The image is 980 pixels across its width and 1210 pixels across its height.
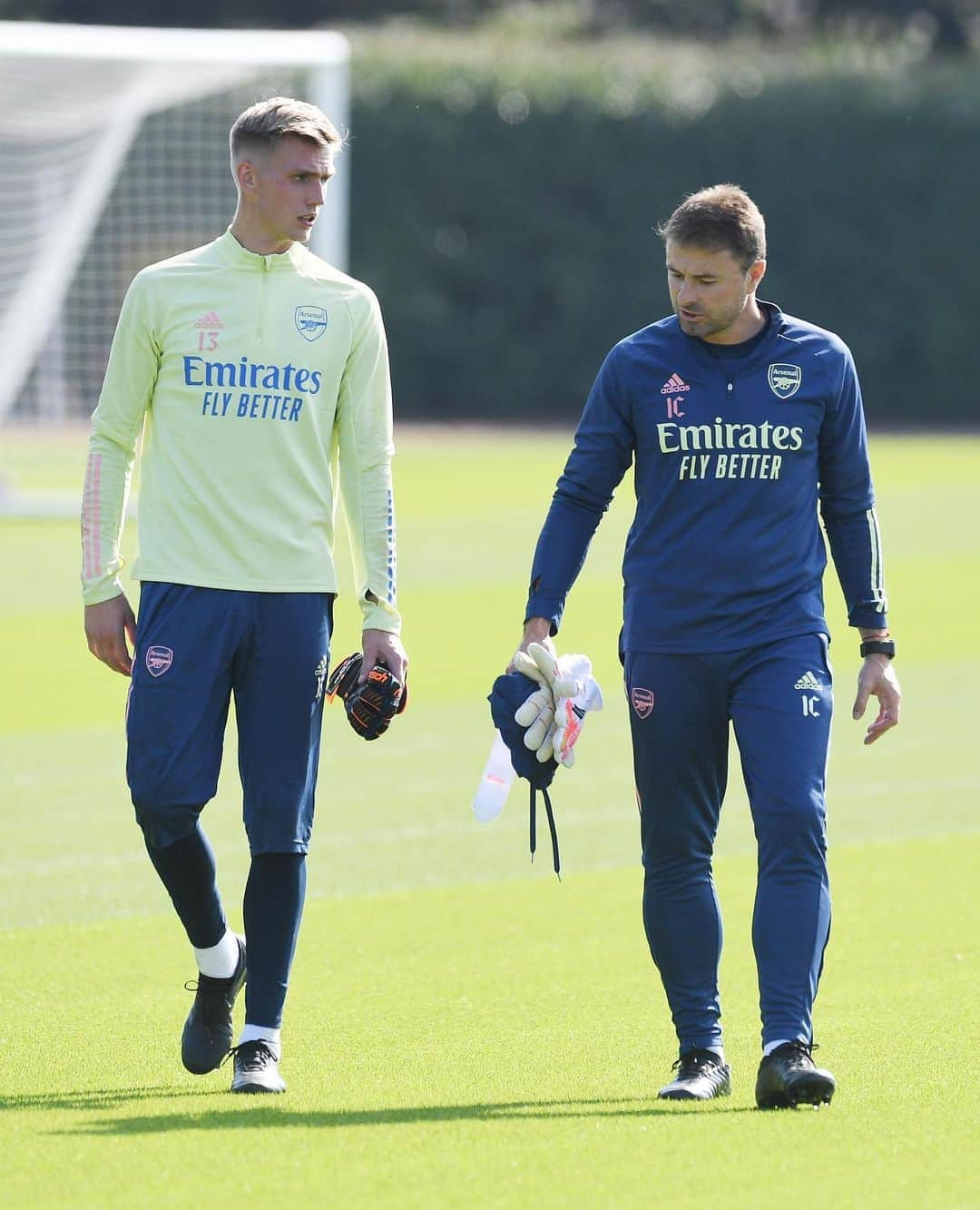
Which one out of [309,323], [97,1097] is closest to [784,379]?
[309,323]

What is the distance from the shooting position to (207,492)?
4.96 m

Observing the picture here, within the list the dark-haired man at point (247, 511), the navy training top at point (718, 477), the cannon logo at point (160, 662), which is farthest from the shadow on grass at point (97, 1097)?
the navy training top at point (718, 477)

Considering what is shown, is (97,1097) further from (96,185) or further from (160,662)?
(96,185)

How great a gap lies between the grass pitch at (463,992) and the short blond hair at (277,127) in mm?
2158

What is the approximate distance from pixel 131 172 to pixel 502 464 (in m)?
9.04

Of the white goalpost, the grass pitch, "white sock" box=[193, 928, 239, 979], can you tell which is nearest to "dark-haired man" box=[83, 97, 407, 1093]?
"white sock" box=[193, 928, 239, 979]

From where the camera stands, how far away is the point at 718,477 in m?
4.98

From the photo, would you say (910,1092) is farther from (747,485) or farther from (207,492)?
(207,492)

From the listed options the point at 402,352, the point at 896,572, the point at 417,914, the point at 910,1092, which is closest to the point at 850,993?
the point at 910,1092

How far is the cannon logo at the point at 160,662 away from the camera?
4906 millimetres

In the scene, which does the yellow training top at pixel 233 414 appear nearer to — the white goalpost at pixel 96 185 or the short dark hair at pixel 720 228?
the short dark hair at pixel 720 228

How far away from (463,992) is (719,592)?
170 cm

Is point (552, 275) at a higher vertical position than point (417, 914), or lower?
higher

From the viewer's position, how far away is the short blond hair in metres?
4.96
